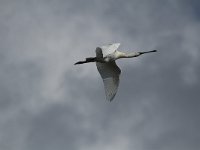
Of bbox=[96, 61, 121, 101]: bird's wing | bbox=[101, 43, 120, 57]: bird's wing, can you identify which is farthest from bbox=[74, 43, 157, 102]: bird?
bbox=[101, 43, 120, 57]: bird's wing

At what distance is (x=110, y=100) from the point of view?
110125mm

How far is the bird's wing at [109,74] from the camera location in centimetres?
11181

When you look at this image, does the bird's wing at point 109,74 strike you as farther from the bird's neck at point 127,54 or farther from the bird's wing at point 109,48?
the bird's wing at point 109,48

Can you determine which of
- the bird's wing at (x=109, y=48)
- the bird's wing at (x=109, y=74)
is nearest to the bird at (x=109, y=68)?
the bird's wing at (x=109, y=74)

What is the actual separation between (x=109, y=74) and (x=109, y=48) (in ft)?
16.2

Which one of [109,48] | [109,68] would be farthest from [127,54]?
[109,48]

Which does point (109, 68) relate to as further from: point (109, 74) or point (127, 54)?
point (127, 54)

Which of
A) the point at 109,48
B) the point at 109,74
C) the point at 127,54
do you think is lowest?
the point at 109,74

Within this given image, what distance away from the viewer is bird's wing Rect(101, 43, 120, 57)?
352ft

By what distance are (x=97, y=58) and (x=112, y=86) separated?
237 centimetres

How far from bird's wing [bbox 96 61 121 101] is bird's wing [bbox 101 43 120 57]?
3877 millimetres

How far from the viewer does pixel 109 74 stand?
113 metres

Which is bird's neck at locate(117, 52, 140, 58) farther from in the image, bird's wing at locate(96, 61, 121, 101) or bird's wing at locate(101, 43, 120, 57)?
bird's wing at locate(101, 43, 120, 57)

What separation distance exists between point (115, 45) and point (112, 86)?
427 centimetres
